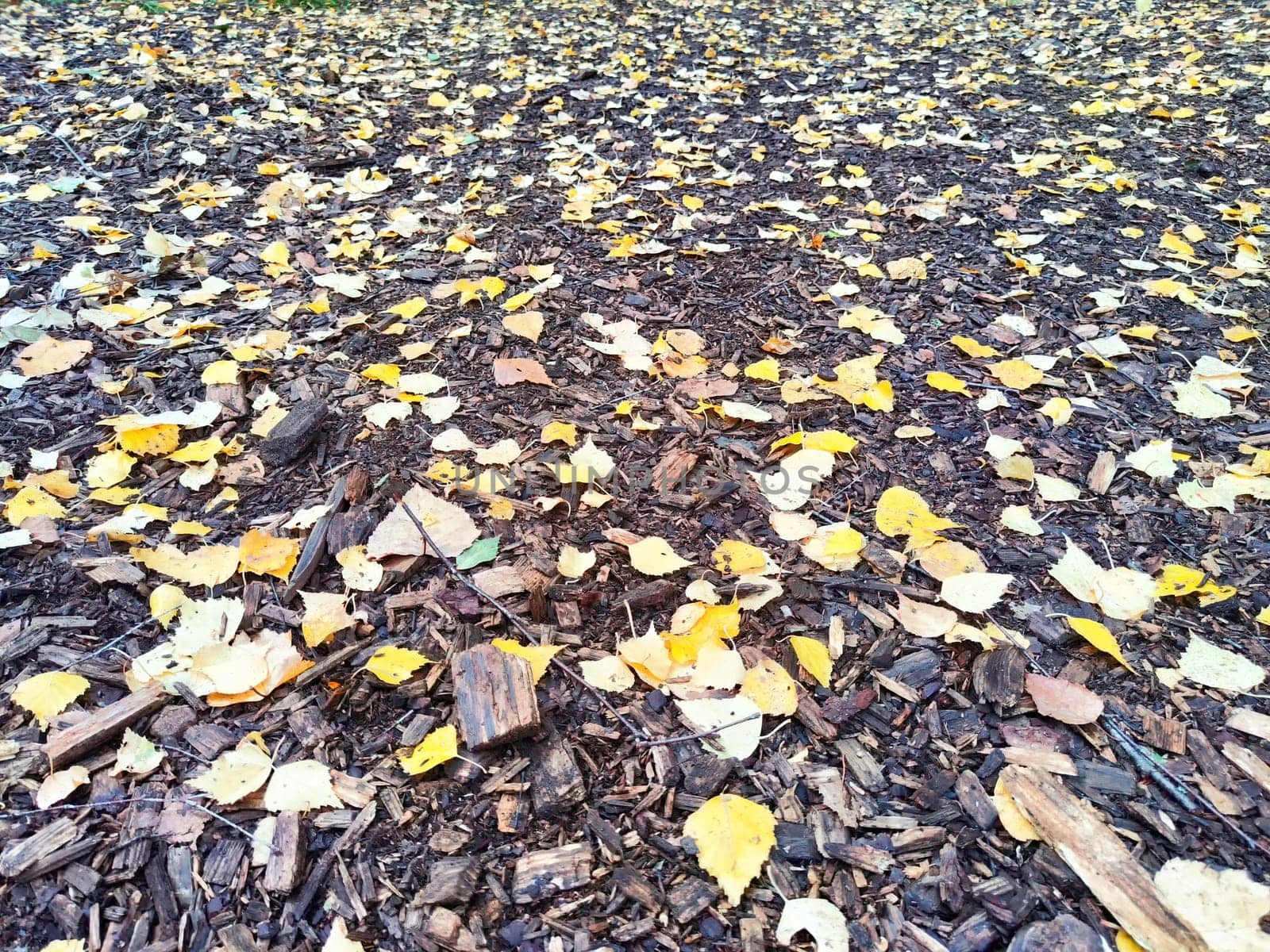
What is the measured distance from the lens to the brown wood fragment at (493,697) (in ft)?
4.57

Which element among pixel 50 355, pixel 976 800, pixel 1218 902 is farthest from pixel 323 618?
pixel 1218 902

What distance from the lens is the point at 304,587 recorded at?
1716mm

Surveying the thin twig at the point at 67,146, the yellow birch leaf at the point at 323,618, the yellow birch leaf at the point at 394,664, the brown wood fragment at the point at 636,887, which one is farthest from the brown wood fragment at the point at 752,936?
the thin twig at the point at 67,146

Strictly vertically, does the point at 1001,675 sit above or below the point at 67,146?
below

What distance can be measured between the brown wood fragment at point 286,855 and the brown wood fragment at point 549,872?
35 centimetres

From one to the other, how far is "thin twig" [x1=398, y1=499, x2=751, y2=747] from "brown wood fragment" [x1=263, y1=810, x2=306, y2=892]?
528 millimetres

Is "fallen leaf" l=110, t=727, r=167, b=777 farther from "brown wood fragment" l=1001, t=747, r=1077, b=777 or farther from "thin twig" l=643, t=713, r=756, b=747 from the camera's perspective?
"brown wood fragment" l=1001, t=747, r=1077, b=777

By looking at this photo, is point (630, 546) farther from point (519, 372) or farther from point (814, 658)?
point (519, 372)

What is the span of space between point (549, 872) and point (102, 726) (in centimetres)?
88

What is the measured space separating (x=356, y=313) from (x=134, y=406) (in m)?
0.75

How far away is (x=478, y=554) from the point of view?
1.79 metres

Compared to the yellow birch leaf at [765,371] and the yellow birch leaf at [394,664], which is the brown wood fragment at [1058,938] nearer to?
the yellow birch leaf at [394,664]

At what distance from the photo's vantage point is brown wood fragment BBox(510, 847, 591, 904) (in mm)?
1234

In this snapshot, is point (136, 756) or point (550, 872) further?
point (136, 756)
